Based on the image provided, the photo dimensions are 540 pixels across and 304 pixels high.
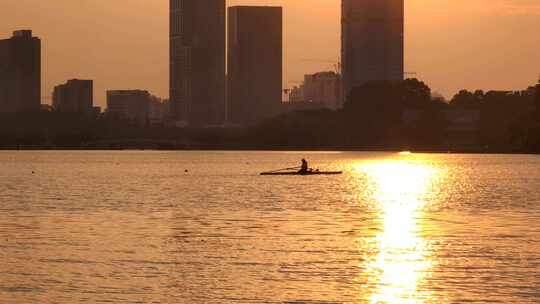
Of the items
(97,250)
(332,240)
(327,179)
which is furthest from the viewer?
(327,179)

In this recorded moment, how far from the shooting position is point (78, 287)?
4609 cm

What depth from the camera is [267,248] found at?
58.8 metres

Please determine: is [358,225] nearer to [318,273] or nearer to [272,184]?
[318,273]

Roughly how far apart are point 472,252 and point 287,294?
15.4 meters

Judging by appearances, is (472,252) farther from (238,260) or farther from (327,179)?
(327,179)

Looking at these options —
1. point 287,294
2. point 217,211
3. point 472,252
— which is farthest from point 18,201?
point 287,294

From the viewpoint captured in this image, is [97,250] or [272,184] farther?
[272,184]

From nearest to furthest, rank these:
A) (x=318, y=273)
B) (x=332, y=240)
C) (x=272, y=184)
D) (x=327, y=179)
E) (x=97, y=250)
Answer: (x=318, y=273) < (x=97, y=250) < (x=332, y=240) < (x=272, y=184) < (x=327, y=179)

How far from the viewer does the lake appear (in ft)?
148

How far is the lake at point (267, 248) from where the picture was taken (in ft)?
148

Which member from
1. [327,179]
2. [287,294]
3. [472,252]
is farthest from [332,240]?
[327,179]

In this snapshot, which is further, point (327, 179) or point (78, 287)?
point (327, 179)

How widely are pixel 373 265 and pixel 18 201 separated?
177 ft

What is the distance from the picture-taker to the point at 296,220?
256ft
